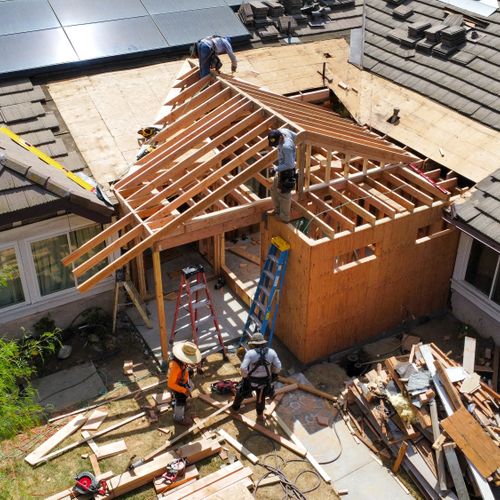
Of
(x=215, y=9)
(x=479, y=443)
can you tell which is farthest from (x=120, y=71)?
(x=479, y=443)

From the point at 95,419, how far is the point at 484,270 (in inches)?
335

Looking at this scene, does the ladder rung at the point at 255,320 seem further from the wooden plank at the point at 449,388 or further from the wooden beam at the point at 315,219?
the wooden plank at the point at 449,388

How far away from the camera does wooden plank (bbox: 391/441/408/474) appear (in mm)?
10820

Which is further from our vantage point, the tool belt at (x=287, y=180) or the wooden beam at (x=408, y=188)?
the wooden beam at (x=408, y=188)

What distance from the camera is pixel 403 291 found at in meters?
13.8

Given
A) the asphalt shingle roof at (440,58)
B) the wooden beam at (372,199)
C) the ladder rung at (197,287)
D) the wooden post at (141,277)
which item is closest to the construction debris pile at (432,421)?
the wooden beam at (372,199)

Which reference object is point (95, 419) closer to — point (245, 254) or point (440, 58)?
point (245, 254)

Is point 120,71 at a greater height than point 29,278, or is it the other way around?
point 120,71

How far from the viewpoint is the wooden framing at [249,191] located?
39.8 feet

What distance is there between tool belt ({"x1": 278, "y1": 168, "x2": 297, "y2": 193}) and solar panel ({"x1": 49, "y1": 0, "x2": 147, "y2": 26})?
27.4 ft

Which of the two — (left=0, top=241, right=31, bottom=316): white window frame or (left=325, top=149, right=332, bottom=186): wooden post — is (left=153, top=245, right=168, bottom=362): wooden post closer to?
(left=0, top=241, right=31, bottom=316): white window frame

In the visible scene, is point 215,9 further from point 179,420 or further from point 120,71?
point 179,420

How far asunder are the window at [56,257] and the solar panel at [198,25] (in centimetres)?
659

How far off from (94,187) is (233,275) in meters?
3.89
